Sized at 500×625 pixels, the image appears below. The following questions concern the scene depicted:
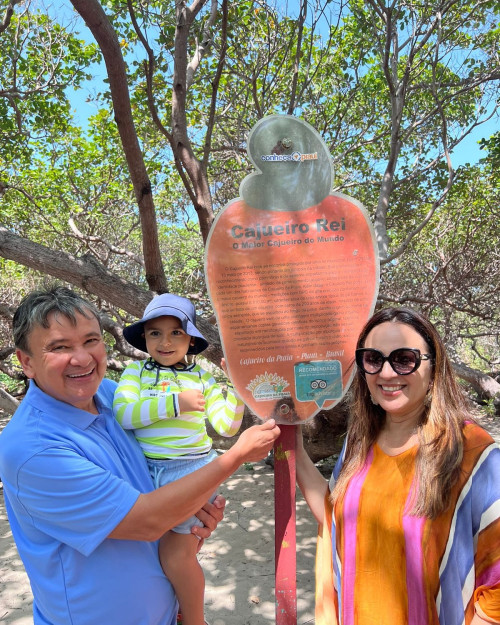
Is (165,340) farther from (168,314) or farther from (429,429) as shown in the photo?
(429,429)

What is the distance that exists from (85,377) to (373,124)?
745 centimetres

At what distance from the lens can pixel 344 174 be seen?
8.34 meters

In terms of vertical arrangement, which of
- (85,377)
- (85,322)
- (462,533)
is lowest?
(462,533)

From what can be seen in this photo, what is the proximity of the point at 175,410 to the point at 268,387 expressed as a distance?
40 centimetres

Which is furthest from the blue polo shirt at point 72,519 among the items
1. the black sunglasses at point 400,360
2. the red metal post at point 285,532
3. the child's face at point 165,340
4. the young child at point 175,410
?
the black sunglasses at point 400,360

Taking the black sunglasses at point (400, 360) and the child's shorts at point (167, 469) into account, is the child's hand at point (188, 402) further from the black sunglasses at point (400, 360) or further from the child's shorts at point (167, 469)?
the black sunglasses at point (400, 360)

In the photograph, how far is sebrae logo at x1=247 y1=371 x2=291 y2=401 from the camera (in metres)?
1.97

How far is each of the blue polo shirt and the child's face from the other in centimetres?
48

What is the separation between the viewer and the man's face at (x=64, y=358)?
1.47m

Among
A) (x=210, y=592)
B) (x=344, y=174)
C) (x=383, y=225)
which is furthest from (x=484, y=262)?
(x=210, y=592)

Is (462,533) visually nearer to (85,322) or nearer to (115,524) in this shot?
(115,524)

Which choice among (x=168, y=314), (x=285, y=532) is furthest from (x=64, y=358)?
(x=285, y=532)

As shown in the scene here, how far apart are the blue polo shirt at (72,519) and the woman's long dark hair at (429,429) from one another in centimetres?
69

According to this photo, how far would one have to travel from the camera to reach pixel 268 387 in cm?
197
